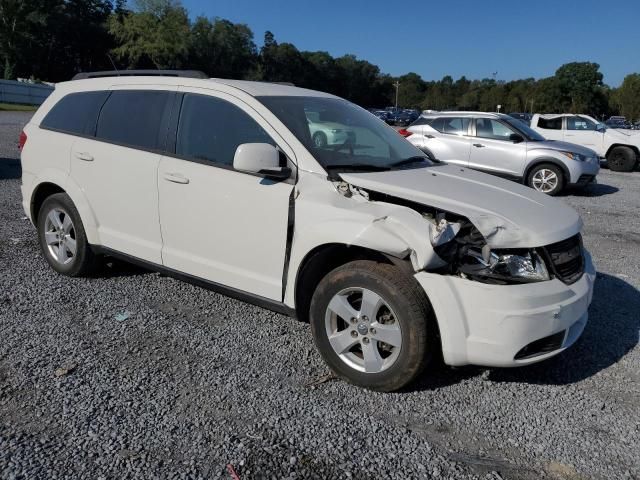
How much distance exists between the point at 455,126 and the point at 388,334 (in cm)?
1010

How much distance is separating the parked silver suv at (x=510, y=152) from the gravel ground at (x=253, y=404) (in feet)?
24.3

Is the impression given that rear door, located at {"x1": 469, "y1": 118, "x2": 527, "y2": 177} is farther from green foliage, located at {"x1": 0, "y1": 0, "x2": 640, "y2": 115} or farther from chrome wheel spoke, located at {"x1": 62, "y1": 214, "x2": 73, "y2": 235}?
green foliage, located at {"x1": 0, "y1": 0, "x2": 640, "y2": 115}

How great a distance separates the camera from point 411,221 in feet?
10.3

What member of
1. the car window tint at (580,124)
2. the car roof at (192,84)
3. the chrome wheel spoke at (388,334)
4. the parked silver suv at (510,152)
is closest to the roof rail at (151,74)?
the car roof at (192,84)

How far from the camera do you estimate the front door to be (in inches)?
144

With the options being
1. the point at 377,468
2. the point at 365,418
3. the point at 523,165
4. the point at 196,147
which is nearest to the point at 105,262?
the point at 196,147

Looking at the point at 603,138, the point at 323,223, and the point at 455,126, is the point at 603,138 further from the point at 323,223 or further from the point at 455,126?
A: the point at 323,223

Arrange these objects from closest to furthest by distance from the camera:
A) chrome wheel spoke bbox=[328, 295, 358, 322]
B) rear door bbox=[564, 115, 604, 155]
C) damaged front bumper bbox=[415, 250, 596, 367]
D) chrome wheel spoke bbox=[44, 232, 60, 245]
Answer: damaged front bumper bbox=[415, 250, 596, 367], chrome wheel spoke bbox=[328, 295, 358, 322], chrome wheel spoke bbox=[44, 232, 60, 245], rear door bbox=[564, 115, 604, 155]

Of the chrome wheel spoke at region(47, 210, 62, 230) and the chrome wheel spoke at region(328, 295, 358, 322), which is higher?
the chrome wheel spoke at region(328, 295, 358, 322)

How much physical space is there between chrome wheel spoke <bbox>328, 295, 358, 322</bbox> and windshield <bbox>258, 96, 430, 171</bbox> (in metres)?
0.86

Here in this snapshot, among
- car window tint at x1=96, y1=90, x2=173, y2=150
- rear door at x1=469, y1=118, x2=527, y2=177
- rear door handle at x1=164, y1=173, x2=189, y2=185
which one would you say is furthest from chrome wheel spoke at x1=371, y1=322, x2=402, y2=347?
rear door at x1=469, y1=118, x2=527, y2=177

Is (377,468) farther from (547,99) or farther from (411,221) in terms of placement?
(547,99)

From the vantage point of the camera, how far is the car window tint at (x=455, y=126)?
1230cm

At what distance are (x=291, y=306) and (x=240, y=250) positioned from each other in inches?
20.8
